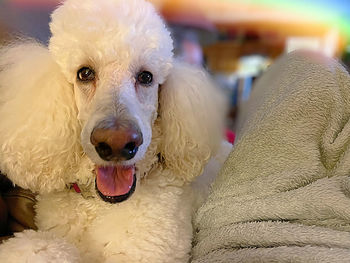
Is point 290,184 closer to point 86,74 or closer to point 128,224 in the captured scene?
point 128,224

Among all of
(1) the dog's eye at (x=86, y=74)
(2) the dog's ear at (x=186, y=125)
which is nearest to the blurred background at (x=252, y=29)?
(2) the dog's ear at (x=186, y=125)

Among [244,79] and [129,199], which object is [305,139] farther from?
[244,79]

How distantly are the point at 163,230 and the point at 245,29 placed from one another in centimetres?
338

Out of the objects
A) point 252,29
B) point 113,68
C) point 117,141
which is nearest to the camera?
point 117,141

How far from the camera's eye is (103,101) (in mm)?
848

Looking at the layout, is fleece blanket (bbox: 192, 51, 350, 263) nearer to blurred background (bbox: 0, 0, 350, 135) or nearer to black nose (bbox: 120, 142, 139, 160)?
black nose (bbox: 120, 142, 139, 160)

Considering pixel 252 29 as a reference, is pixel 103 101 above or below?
above

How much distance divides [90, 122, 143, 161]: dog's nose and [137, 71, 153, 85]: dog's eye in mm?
163

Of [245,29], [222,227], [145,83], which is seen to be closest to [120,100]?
[145,83]

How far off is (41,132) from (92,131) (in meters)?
0.17

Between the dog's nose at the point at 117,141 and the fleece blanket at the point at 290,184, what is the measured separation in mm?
259

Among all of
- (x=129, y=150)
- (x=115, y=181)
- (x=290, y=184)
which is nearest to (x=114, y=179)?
(x=115, y=181)

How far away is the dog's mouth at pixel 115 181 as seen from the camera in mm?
850

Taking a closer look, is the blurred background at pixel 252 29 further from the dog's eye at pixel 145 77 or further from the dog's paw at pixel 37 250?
the dog's paw at pixel 37 250
